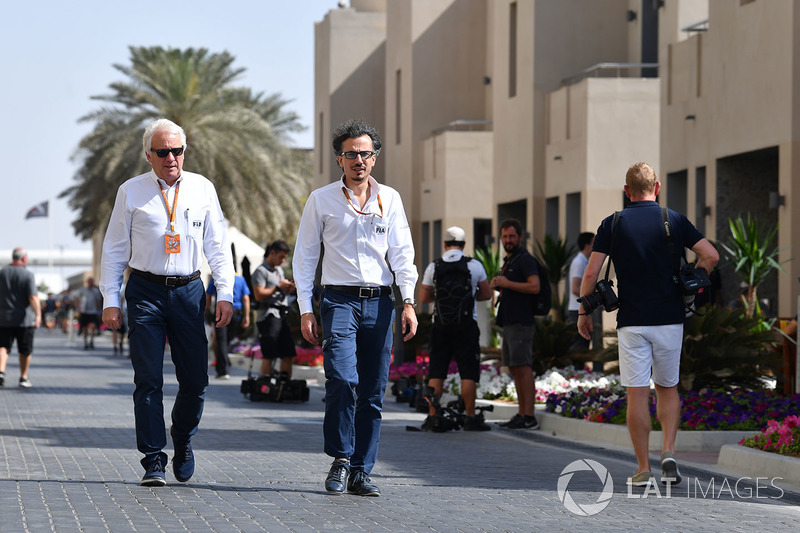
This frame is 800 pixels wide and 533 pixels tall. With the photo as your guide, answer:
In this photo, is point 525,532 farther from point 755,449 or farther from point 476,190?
point 476,190

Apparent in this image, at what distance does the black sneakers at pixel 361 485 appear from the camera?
8789 millimetres

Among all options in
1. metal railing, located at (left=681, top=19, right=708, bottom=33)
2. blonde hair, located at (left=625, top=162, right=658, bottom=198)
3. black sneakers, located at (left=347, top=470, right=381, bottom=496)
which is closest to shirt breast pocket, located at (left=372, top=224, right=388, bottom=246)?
black sneakers, located at (left=347, top=470, right=381, bottom=496)

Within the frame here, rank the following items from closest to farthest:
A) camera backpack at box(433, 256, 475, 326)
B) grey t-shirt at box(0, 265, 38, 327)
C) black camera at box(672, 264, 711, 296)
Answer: black camera at box(672, 264, 711, 296) < camera backpack at box(433, 256, 475, 326) < grey t-shirt at box(0, 265, 38, 327)

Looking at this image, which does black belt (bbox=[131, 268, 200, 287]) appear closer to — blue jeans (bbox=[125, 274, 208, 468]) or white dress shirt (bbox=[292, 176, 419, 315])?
blue jeans (bbox=[125, 274, 208, 468])

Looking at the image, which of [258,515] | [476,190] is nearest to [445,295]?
[258,515]

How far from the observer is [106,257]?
29.7ft

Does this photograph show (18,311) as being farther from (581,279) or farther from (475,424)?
(475,424)

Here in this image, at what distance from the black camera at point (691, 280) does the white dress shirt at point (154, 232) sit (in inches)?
109

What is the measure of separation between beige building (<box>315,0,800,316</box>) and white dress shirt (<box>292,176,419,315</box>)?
34.2 feet

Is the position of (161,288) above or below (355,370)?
above

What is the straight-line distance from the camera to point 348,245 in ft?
29.6

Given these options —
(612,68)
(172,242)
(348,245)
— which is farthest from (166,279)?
(612,68)

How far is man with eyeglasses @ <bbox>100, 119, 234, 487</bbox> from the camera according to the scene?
29.1ft

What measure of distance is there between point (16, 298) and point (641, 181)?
13.4 m
